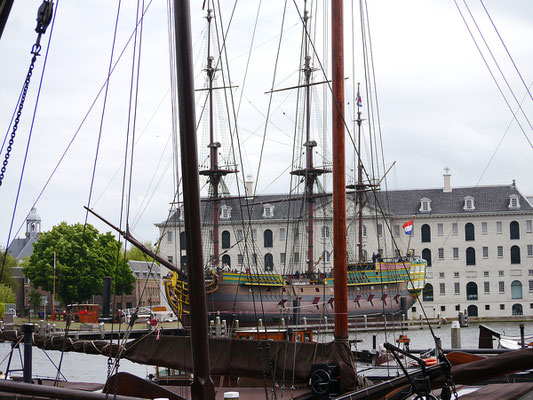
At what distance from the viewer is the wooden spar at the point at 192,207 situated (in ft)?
24.3

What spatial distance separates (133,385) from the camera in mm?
10117

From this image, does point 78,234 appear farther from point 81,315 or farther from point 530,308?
point 530,308

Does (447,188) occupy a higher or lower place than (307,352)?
higher

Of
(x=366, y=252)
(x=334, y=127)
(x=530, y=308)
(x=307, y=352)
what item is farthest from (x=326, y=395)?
(x=530, y=308)

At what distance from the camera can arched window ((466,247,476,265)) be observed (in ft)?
251

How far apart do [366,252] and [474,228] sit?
12.9 metres

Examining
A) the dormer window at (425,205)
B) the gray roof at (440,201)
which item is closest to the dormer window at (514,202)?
the gray roof at (440,201)

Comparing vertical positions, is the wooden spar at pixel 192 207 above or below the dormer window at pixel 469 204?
below

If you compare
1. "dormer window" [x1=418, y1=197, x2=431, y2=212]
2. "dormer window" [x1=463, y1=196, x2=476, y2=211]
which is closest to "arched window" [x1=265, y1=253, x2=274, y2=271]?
"dormer window" [x1=418, y1=197, x2=431, y2=212]

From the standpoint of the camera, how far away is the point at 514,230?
250 feet

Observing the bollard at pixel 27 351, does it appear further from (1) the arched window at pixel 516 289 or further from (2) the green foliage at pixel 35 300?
(1) the arched window at pixel 516 289

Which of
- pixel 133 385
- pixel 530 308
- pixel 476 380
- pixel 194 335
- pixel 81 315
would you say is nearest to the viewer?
pixel 194 335

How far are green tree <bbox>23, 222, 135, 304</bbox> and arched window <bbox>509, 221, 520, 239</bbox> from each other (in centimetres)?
4191

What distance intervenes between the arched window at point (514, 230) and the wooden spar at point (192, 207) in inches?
2916
